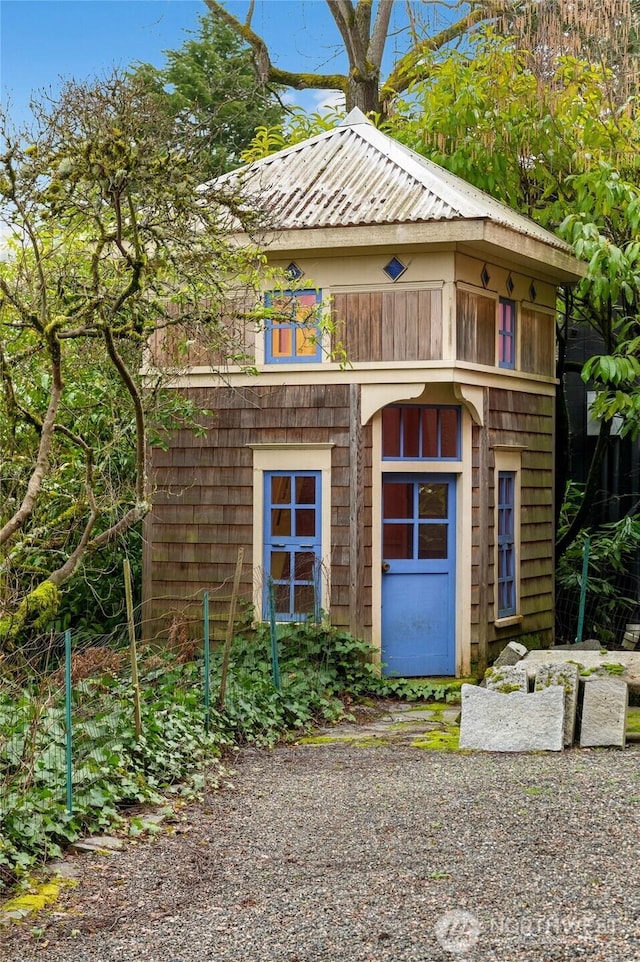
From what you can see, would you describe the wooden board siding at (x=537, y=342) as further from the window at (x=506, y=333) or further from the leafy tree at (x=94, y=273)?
the leafy tree at (x=94, y=273)

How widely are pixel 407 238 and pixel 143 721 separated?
18.8ft

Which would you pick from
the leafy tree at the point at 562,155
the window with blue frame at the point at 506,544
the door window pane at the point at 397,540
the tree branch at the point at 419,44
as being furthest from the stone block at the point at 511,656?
the tree branch at the point at 419,44

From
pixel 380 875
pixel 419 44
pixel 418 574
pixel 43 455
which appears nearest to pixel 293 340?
pixel 418 574

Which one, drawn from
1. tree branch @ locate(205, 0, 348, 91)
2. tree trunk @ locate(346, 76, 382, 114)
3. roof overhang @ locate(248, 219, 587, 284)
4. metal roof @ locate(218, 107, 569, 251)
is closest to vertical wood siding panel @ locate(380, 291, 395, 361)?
roof overhang @ locate(248, 219, 587, 284)

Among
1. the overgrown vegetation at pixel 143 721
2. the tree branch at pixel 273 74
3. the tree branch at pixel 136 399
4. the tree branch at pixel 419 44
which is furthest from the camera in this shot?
the tree branch at pixel 273 74

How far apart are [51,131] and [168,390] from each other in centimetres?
488

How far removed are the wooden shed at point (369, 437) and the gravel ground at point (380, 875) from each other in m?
3.88

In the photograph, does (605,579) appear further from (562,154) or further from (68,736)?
(68,736)

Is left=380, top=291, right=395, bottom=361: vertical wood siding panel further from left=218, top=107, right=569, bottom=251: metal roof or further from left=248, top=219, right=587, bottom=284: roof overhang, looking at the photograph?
left=218, top=107, right=569, bottom=251: metal roof

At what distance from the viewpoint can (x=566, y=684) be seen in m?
9.53

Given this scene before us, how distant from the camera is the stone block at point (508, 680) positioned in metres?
9.55

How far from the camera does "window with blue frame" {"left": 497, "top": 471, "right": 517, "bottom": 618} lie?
44.8 feet

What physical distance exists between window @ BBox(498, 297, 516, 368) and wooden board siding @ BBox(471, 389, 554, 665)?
0.39m

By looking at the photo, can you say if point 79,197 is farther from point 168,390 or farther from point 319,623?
point 319,623
